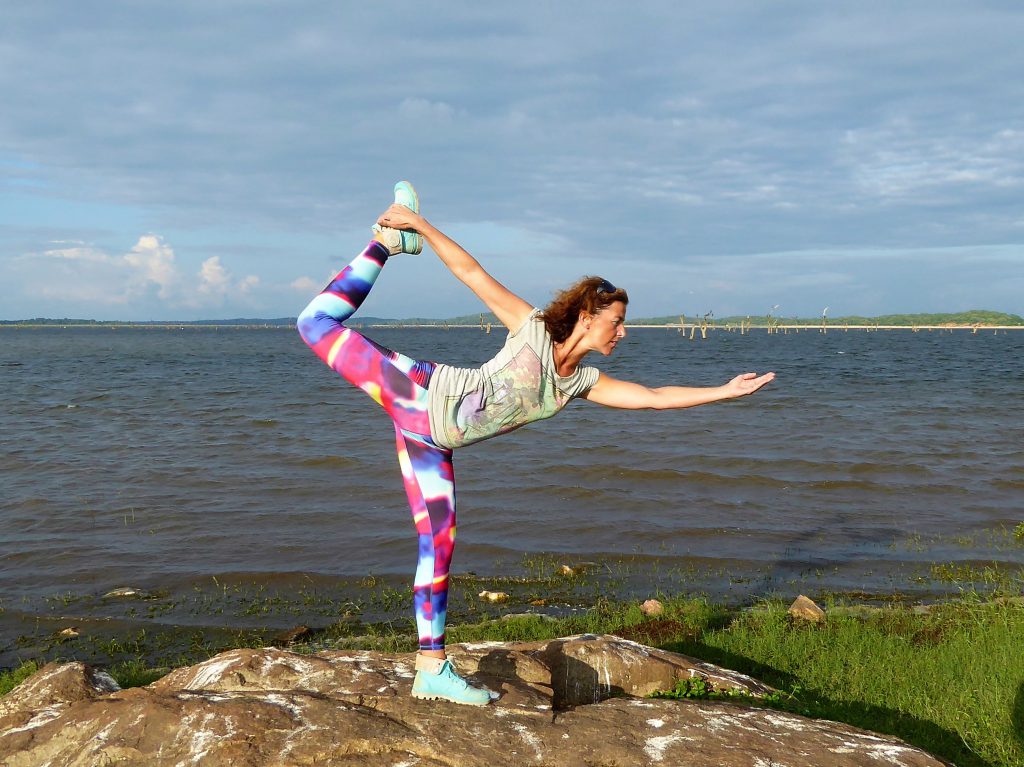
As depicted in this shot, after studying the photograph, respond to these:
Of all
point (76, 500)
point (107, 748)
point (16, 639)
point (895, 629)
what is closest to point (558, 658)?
point (107, 748)

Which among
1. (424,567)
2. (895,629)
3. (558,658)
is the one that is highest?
(424,567)

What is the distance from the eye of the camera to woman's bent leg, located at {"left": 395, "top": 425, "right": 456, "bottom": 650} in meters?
5.04

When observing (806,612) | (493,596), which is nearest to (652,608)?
(806,612)

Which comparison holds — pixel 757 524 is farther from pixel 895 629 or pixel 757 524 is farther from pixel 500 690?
pixel 500 690

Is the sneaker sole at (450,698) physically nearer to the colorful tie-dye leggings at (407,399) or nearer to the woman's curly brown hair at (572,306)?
the colorful tie-dye leggings at (407,399)

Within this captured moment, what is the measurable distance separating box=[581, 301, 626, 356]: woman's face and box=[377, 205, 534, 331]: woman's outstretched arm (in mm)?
376

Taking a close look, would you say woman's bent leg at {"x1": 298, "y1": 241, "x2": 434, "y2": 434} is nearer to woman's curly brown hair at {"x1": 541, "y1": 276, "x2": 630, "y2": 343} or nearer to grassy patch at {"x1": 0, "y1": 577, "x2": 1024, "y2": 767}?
woman's curly brown hair at {"x1": 541, "y1": 276, "x2": 630, "y2": 343}

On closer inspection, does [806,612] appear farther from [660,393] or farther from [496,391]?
[496,391]

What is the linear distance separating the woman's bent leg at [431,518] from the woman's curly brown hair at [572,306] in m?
1.01

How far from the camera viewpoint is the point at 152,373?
2190 inches

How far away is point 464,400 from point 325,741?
194cm

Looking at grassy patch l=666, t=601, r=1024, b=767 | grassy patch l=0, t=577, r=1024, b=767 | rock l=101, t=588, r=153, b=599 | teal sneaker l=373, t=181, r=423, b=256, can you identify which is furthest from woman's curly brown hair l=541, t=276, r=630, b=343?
rock l=101, t=588, r=153, b=599

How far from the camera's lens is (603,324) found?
16.1 feet

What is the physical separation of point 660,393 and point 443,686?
222 cm
